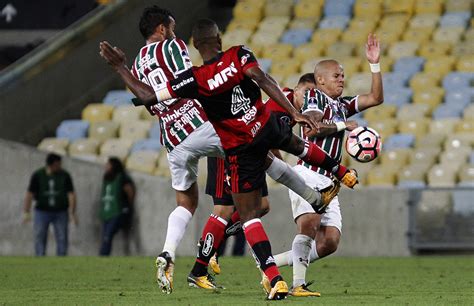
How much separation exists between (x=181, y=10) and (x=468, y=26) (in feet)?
16.9

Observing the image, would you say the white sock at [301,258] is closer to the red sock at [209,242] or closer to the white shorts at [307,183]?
the white shorts at [307,183]

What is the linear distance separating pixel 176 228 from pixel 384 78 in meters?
11.3

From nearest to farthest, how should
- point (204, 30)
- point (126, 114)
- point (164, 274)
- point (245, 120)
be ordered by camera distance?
1. point (245, 120)
2. point (204, 30)
3. point (164, 274)
4. point (126, 114)

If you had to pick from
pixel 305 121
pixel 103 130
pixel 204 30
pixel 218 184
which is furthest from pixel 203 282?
pixel 103 130

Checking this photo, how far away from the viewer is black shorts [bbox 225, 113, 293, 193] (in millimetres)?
8562

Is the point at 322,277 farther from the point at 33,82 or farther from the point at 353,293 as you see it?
the point at 33,82

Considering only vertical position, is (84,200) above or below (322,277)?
above

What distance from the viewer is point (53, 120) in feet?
69.4

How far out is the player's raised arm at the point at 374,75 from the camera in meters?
9.84

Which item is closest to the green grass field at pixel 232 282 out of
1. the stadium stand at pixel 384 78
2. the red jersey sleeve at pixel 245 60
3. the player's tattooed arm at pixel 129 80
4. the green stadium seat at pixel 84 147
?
the player's tattooed arm at pixel 129 80

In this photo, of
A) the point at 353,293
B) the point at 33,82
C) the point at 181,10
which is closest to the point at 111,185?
the point at 33,82

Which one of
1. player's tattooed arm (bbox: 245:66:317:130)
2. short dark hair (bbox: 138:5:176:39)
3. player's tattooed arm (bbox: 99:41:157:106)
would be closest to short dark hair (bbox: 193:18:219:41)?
player's tattooed arm (bbox: 99:41:157:106)

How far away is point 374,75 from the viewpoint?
9977mm

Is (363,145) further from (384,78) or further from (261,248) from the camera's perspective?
(384,78)
